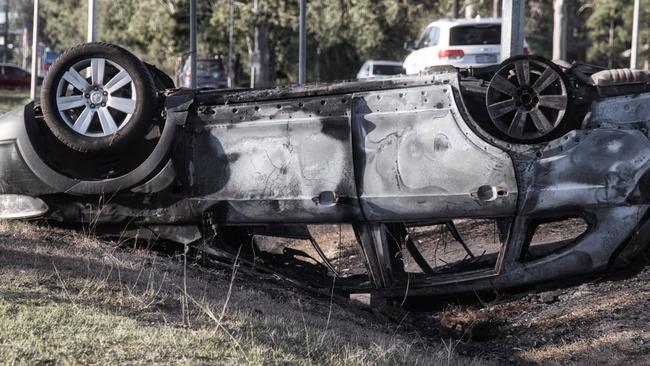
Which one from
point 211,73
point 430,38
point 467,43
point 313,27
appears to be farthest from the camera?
point 313,27

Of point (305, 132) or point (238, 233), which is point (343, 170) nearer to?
point (305, 132)

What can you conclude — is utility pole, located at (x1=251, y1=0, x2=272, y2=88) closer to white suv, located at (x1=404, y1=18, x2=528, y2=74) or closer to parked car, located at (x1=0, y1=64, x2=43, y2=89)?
white suv, located at (x1=404, y1=18, x2=528, y2=74)

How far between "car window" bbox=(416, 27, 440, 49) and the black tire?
46.7ft

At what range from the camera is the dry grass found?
4.86 m

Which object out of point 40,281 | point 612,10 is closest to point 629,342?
point 40,281

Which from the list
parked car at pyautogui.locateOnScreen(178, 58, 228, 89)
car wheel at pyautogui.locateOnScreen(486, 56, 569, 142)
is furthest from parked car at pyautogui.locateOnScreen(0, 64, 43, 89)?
car wheel at pyautogui.locateOnScreen(486, 56, 569, 142)

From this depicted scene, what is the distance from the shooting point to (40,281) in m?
6.22

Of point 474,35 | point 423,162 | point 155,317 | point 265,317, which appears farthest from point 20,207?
point 474,35

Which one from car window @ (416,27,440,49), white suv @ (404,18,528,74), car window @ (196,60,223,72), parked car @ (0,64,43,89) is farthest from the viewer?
parked car @ (0,64,43,89)

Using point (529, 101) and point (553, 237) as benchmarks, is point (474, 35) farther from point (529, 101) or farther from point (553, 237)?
point (529, 101)

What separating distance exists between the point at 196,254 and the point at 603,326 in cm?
328

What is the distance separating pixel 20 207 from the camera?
8.07m

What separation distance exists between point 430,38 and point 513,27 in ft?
35.9

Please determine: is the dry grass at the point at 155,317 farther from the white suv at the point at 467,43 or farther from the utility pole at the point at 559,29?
the utility pole at the point at 559,29
